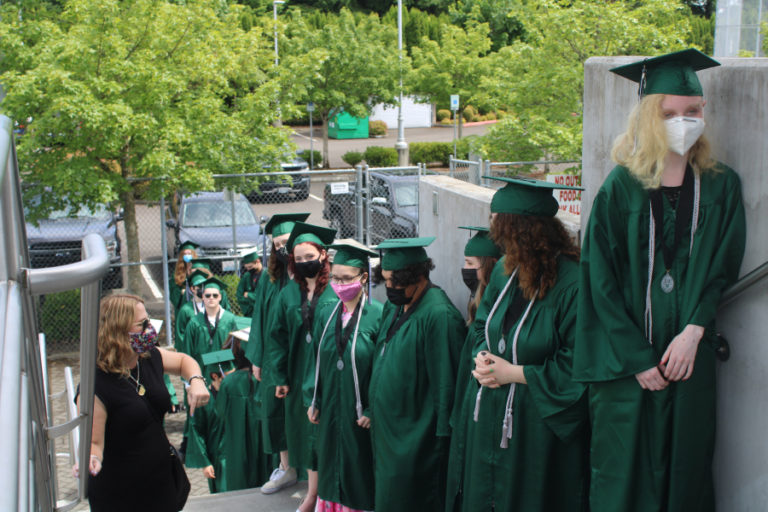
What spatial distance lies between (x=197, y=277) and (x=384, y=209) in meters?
5.42

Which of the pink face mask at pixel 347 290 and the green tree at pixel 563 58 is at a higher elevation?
the green tree at pixel 563 58

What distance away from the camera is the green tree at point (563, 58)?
1495 cm

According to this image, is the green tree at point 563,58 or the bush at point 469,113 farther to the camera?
the bush at point 469,113

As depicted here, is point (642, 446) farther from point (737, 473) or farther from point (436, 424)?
point (436, 424)

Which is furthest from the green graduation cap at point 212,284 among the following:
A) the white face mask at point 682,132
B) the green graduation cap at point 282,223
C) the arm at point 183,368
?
the white face mask at point 682,132

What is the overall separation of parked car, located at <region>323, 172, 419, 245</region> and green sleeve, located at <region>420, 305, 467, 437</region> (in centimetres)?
812

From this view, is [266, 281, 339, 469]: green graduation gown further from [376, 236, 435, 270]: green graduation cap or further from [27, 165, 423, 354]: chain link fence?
[27, 165, 423, 354]: chain link fence

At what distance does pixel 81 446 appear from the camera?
2.14 meters

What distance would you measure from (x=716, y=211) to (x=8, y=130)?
232cm

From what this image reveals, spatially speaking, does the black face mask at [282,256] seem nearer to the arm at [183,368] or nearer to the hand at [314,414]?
the hand at [314,414]

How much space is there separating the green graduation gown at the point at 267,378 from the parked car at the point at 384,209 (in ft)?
19.8

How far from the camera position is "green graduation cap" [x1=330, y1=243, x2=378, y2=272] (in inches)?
205

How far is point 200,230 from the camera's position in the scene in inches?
582

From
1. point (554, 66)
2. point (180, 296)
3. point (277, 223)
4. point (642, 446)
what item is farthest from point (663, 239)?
point (554, 66)
